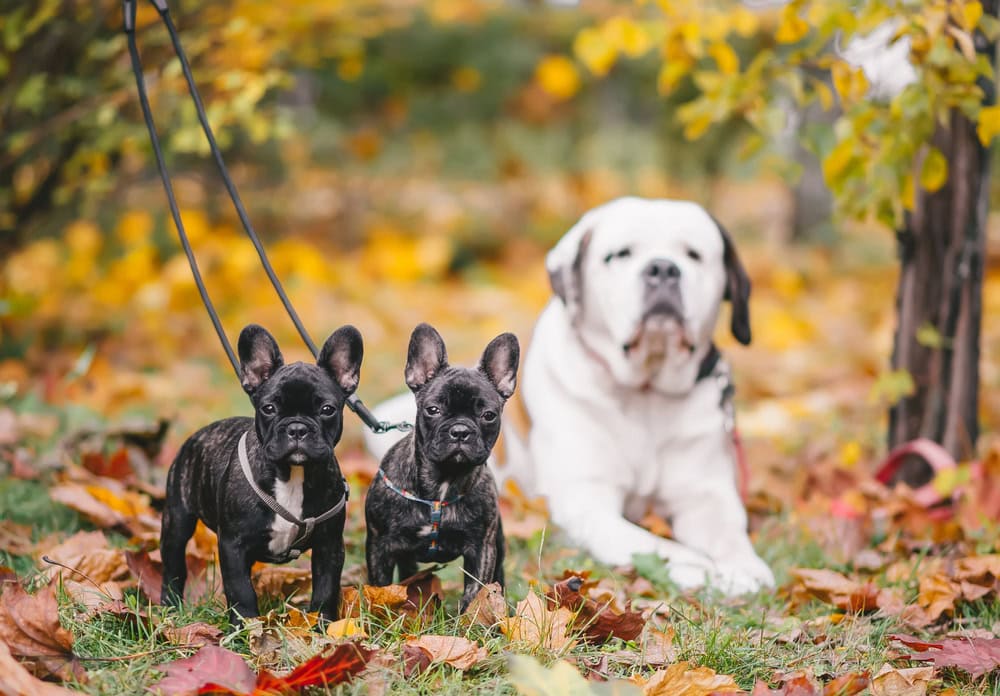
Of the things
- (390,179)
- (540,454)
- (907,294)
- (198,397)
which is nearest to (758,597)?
(540,454)

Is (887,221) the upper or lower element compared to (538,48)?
lower

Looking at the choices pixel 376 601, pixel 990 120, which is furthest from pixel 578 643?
pixel 990 120

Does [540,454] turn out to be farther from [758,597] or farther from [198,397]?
[198,397]

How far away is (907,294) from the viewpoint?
3.68m

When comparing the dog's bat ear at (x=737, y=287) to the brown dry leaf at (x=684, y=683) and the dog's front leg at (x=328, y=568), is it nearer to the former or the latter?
the brown dry leaf at (x=684, y=683)

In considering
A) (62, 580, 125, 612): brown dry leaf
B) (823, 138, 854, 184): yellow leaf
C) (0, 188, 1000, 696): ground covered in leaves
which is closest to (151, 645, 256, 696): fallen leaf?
(0, 188, 1000, 696): ground covered in leaves

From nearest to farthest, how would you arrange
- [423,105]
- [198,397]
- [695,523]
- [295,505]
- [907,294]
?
[295,505] < [695,523] < [907,294] < [198,397] < [423,105]

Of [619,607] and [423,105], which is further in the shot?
[423,105]

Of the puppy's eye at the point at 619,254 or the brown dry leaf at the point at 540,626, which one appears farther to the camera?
the puppy's eye at the point at 619,254

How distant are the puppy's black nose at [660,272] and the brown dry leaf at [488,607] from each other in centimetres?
117

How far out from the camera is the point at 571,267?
3229 mm

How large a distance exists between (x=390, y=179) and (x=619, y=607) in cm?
691

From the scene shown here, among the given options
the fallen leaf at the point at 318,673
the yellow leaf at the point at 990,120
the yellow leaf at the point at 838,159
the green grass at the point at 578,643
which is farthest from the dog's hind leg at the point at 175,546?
the yellow leaf at the point at 990,120

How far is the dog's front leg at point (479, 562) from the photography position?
2125 millimetres
